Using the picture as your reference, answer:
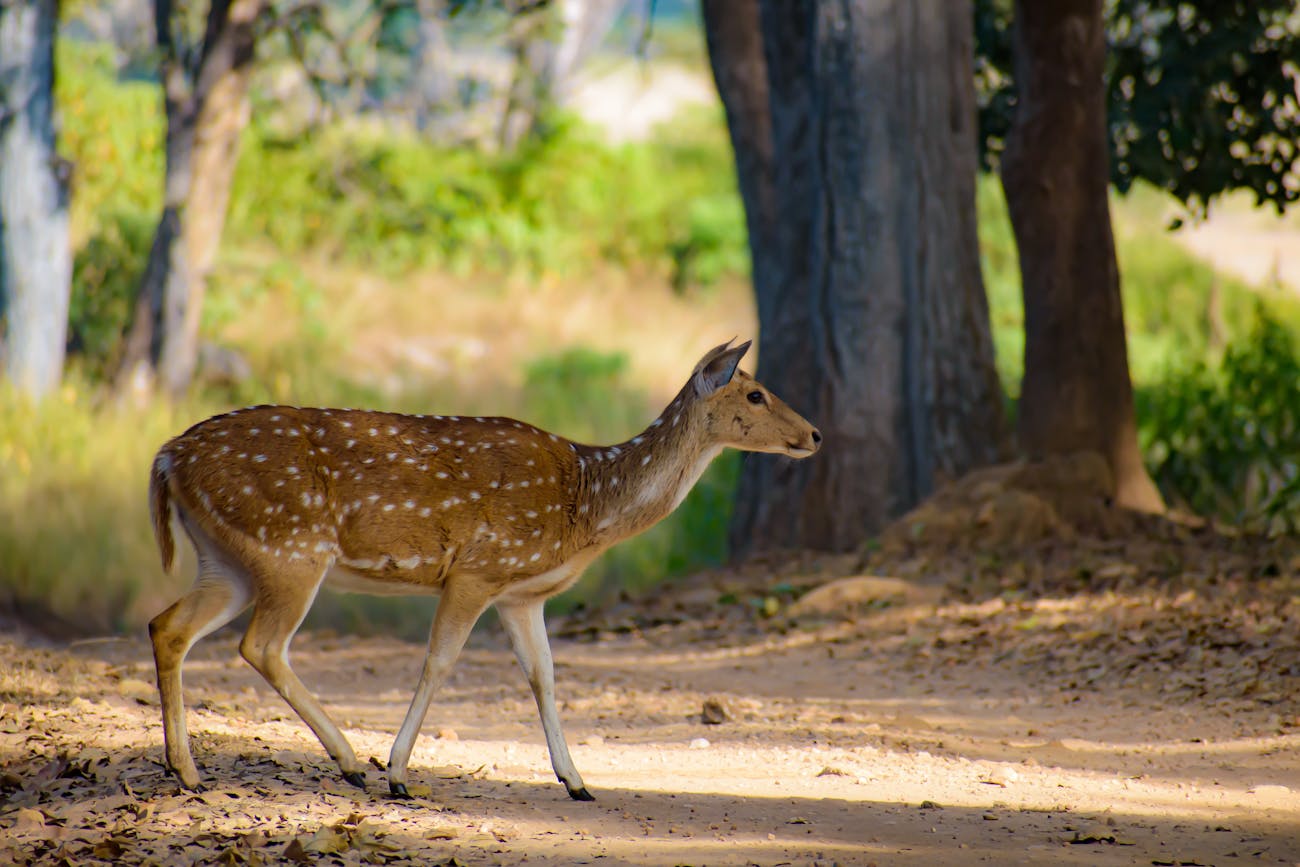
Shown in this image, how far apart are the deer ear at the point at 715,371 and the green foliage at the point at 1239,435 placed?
6.53 metres

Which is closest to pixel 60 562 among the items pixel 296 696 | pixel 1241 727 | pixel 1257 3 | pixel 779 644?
pixel 779 644

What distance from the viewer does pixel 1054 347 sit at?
11.2 m

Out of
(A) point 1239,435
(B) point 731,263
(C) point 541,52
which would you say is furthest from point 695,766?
(C) point 541,52

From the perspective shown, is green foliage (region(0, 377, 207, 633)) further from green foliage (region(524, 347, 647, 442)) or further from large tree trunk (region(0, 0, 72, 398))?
green foliage (region(524, 347, 647, 442))

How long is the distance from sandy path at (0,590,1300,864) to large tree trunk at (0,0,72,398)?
21.2 feet

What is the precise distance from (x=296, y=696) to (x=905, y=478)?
648 cm

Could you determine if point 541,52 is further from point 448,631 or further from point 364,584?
point 448,631

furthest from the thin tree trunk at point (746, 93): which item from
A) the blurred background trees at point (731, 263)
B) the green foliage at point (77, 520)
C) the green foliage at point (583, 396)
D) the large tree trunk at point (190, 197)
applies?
the green foliage at point (77, 520)

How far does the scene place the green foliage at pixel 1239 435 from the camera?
39.2 ft

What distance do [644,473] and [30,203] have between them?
36.5 ft

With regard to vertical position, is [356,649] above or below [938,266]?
below

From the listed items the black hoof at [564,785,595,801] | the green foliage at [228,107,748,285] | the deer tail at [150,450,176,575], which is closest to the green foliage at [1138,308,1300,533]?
the black hoof at [564,785,595,801]

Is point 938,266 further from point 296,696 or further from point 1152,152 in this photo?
point 296,696

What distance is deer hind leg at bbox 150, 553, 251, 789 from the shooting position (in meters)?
5.71
